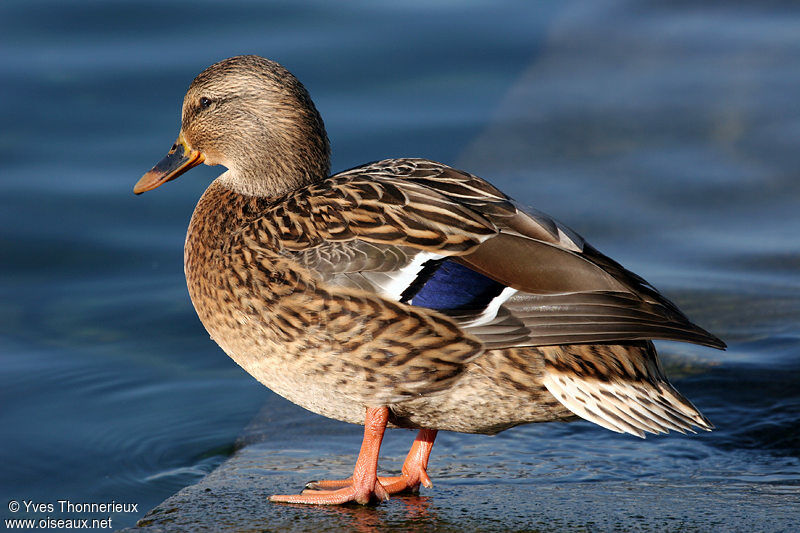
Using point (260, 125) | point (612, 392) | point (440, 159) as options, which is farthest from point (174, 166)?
point (440, 159)

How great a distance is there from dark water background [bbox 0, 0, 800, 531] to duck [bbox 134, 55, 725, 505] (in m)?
0.30

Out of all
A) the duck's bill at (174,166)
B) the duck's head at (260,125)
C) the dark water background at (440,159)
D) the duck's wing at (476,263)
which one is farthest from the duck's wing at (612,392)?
the duck's bill at (174,166)

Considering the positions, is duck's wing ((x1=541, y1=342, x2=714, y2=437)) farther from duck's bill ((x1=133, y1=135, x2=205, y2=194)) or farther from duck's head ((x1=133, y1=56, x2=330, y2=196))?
duck's bill ((x1=133, y1=135, x2=205, y2=194))

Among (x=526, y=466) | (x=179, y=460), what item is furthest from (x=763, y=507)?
(x=179, y=460)

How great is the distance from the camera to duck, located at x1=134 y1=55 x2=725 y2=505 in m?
3.56

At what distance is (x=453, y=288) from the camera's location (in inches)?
143

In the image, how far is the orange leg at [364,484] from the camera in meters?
3.75

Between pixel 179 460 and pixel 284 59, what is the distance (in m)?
3.70

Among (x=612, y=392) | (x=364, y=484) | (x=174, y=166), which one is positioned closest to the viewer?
(x=612, y=392)

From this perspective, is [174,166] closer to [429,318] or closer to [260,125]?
[260,125]

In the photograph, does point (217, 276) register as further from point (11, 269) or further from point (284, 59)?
point (284, 59)

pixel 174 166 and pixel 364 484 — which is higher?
pixel 174 166

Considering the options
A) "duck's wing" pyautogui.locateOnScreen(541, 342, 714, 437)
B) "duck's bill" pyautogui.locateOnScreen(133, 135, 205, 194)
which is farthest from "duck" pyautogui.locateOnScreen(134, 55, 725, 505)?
"duck's bill" pyautogui.locateOnScreen(133, 135, 205, 194)

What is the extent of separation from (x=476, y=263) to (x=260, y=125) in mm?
1240
